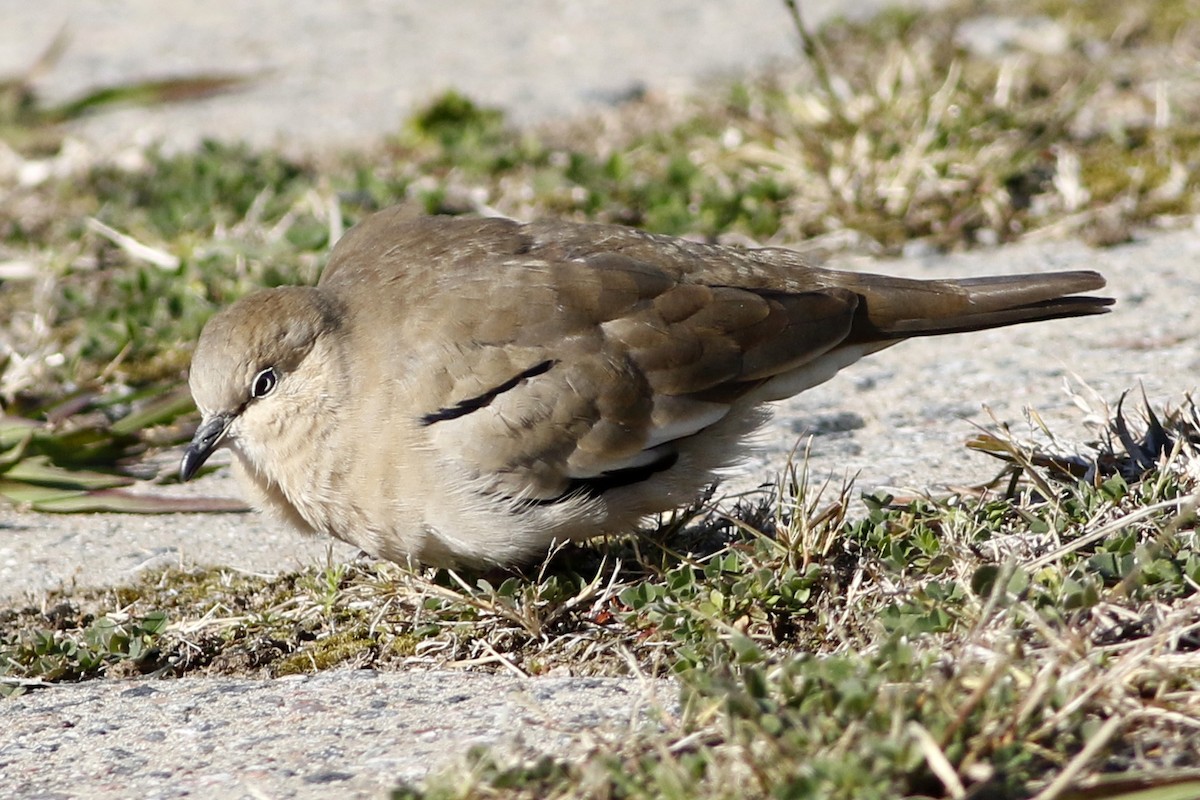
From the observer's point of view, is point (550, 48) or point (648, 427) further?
point (550, 48)

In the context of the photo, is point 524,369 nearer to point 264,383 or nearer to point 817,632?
point 264,383

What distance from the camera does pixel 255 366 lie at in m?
4.15

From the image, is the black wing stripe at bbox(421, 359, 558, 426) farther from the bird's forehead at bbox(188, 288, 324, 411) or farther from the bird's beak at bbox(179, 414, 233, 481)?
the bird's beak at bbox(179, 414, 233, 481)

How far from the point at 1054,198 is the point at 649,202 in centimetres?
171

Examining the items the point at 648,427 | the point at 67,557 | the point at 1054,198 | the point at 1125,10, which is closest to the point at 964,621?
the point at 648,427

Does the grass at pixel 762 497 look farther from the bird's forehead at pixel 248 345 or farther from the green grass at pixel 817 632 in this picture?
the bird's forehead at pixel 248 345

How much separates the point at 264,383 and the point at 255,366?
0.20ft

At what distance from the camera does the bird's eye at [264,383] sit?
13.6ft

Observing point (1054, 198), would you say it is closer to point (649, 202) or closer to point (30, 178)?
point (649, 202)

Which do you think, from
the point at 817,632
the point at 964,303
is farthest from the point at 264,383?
the point at 964,303

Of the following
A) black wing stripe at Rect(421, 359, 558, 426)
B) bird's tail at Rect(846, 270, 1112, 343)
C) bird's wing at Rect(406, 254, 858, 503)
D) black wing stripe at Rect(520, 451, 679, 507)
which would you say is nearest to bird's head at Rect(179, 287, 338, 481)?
bird's wing at Rect(406, 254, 858, 503)

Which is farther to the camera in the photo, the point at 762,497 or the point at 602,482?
the point at 762,497

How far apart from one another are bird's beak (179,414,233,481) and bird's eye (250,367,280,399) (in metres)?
0.10

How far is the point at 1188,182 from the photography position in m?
6.12
